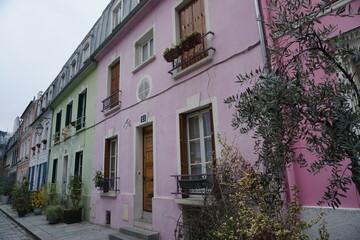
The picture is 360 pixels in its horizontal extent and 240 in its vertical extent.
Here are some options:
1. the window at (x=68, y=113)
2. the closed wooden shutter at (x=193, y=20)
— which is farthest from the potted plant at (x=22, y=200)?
the closed wooden shutter at (x=193, y=20)

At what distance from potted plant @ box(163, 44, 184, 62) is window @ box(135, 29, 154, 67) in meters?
1.68

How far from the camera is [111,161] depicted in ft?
27.4

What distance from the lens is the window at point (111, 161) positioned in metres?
7.96

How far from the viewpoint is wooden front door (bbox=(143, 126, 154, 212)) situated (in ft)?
21.2

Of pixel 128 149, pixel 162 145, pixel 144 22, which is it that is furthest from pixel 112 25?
pixel 162 145

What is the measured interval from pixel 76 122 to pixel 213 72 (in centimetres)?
821

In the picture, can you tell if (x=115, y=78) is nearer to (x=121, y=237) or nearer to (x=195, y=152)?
(x=195, y=152)

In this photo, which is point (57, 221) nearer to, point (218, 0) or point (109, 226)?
point (109, 226)

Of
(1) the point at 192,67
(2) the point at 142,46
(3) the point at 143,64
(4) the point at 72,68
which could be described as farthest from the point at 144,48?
(4) the point at 72,68

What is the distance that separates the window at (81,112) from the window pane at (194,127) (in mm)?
6510

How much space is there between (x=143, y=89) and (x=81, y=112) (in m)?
5.46

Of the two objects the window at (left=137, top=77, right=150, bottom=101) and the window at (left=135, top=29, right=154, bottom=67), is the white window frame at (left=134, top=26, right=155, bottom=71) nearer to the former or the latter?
the window at (left=135, top=29, right=154, bottom=67)

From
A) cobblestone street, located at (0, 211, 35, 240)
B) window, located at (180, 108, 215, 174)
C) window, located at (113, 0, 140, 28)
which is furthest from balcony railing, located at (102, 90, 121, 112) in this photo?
cobblestone street, located at (0, 211, 35, 240)

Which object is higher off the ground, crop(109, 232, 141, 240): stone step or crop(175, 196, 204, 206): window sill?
crop(175, 196, 204, 206): window sill
